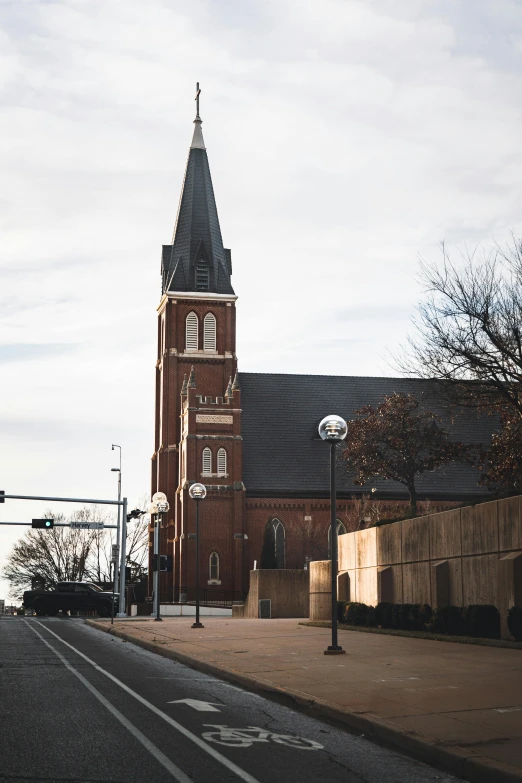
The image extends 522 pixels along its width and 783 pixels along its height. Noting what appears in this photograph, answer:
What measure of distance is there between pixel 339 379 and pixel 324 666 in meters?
63.7

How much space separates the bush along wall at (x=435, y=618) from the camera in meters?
20.6

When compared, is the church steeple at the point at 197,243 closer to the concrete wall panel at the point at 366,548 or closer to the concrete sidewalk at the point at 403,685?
the concrete wall panel at the point at 366,548

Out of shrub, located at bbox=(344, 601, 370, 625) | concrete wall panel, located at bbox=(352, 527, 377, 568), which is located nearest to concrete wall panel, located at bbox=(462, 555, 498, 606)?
shrub, located at bbox=(344, 601, 370, 625)

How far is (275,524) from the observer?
71375mm

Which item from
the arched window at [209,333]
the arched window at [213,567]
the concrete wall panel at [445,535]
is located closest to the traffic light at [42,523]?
the arched window at [213,567]

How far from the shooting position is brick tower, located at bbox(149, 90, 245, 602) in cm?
6862

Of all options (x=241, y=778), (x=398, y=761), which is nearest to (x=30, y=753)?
(x=241, y=778)

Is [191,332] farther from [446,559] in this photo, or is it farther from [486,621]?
[486,621]

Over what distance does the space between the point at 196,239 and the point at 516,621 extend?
61.5 metres

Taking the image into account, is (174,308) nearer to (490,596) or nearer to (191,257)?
(191,257)

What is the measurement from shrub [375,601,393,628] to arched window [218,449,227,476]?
43.9 meters

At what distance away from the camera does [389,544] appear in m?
26.9

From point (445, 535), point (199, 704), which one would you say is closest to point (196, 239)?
point (445, 535)

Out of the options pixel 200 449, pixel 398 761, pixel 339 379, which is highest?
pixel 339 379
